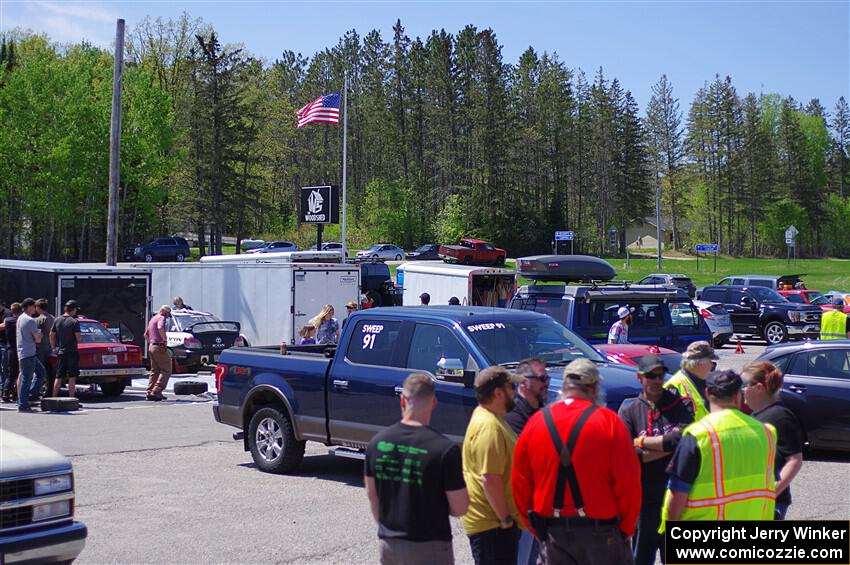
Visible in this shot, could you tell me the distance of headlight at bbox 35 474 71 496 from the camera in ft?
21.2

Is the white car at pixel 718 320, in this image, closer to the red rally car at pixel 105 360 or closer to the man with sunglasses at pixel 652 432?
the red rally car at pixel 105 360

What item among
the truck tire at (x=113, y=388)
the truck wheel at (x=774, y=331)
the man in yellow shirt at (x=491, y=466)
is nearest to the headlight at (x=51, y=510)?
the man in yellow shirt at (x=491, y=466)

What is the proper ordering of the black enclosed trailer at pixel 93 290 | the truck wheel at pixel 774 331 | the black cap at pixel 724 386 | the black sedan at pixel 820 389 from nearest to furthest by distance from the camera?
1. the black cap at pixel 724 386
2. the black sedan at pixel 820 389
3. the black enclosed trailer at pixel 93 290
4. the truck wheel at pixel 774 331

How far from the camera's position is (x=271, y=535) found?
8273 millimetres

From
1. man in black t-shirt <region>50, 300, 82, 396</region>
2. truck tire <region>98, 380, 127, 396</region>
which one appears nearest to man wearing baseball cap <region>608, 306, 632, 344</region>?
man in black t-shirt <region>50, 300, 82, 396</region>

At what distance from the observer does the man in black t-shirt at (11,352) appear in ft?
56.6

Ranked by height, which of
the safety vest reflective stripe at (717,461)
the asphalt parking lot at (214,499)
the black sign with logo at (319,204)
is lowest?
the asphalt parking lot at (214,499)

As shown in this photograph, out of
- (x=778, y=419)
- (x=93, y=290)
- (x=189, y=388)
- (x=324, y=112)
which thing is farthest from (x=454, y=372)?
(x=324, y=112)

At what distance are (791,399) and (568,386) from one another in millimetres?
8249

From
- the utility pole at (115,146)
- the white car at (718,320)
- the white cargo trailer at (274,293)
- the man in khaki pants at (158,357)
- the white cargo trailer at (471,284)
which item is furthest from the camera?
the white car at (718,320)

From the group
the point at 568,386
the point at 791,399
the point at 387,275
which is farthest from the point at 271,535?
the point at 387,275

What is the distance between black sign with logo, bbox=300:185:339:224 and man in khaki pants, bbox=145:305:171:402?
15860 mm

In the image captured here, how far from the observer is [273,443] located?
11039 mm

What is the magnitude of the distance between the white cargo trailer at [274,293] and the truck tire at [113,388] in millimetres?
5368
